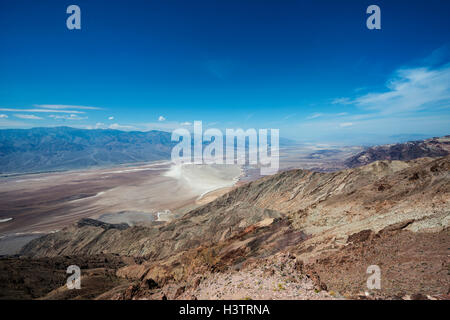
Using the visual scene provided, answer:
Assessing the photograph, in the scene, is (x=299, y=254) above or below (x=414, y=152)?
below

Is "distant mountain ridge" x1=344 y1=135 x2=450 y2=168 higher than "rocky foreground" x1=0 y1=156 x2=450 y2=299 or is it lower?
higher

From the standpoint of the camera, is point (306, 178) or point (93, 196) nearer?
point (306, 178)

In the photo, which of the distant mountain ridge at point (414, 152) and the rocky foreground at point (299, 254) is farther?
the distant mountain ridge at point (414, 152)

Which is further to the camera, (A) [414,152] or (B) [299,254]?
(A) [414,152]

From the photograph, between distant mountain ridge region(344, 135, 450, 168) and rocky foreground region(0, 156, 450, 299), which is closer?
rocky foreground region(0, 156, 450, 299)

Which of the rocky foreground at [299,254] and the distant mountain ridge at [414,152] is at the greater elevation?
the distant mountain ridge at [414,152]
